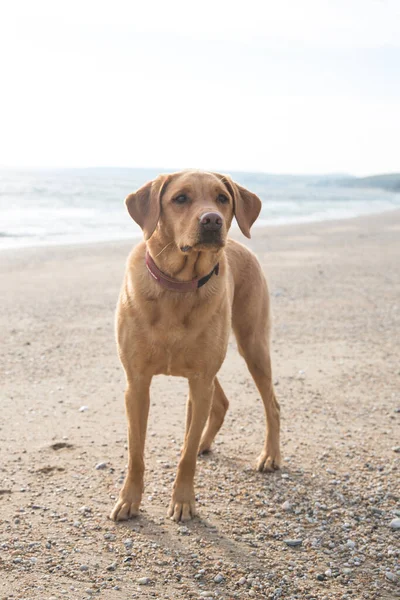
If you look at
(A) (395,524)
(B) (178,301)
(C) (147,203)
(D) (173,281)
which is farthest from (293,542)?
(C) (147,203)

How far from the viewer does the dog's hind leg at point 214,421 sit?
4.46m

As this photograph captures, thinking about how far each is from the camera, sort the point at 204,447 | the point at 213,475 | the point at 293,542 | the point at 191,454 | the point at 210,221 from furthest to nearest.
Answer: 1. the point at 204,447
2. the point at 213,475
3. the point at 191,454
4. the point at 293,542
5. the point at 210,221

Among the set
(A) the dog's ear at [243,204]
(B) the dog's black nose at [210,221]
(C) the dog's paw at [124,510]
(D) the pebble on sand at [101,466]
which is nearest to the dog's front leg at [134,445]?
(C) the dog's paw at [124,510]

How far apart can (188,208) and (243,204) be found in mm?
503

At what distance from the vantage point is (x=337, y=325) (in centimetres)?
807

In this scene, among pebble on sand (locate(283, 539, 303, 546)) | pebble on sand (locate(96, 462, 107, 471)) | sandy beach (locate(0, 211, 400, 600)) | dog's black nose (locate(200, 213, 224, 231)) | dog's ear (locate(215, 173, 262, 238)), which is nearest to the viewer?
sandy beach (locate(0, 211, 400, 600))

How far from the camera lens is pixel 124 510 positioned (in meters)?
3.55

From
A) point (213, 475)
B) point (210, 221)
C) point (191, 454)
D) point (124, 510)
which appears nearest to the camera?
point (210, 221)

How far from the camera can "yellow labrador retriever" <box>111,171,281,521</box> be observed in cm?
339

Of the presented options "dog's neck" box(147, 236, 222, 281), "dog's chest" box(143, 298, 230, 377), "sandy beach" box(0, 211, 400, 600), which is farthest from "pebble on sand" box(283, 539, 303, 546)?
"dog's neck" box(147, 236, 222, 281)

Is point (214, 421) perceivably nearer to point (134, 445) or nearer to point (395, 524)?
point (134, 445)

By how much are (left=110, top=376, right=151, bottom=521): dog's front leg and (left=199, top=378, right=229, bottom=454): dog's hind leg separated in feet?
2.84

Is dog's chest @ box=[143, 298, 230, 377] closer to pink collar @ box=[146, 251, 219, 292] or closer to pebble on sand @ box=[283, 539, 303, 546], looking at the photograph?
pink collar @ box=[146, 251, 219, 292]

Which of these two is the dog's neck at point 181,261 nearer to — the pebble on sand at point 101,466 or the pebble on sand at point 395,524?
the pebble on sand at point 101,466
